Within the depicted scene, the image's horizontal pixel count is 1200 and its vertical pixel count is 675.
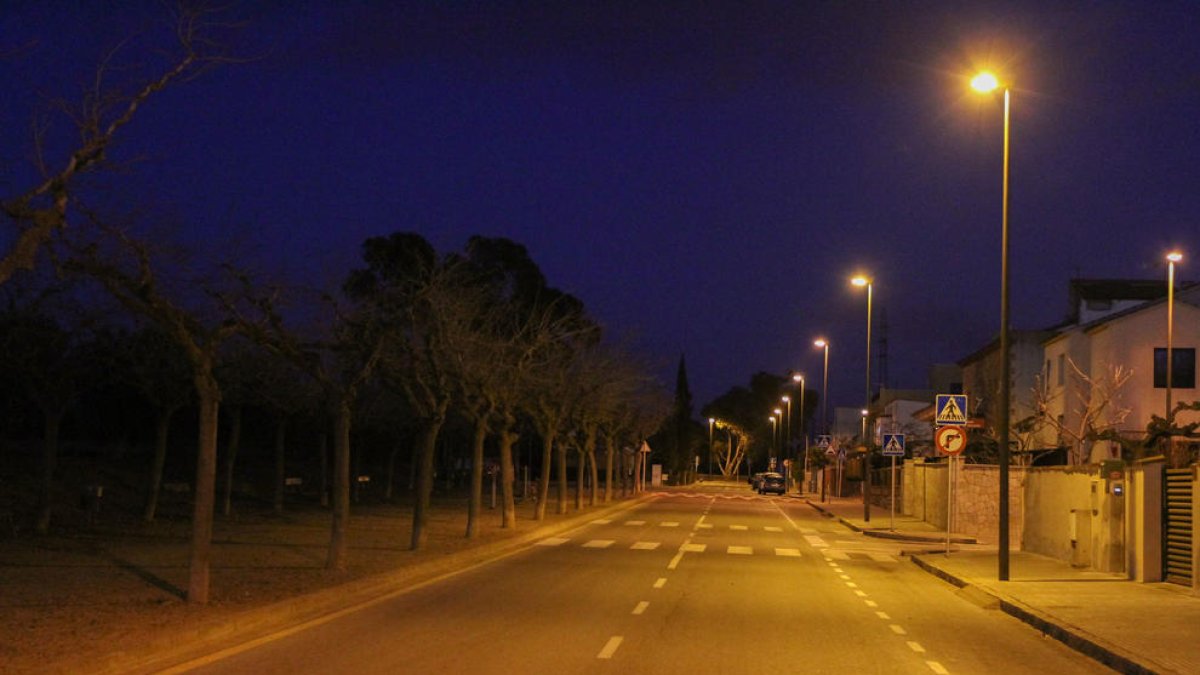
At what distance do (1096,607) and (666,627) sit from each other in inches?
288

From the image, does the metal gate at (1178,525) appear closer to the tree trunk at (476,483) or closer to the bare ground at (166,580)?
the bare ground at (166,580)

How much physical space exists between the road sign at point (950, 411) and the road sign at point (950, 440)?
0.18 m

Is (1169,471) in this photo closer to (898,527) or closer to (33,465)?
(898,527)

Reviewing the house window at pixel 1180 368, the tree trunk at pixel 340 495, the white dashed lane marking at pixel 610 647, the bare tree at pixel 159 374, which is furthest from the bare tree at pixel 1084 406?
the white dashed lane marking at pixel 610 647

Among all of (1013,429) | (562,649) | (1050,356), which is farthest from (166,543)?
(1050,356)

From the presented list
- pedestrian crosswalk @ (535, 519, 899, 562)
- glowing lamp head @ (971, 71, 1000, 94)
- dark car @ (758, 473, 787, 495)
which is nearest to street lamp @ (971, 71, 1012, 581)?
glowing lamp head @ (971, 71, 1000, 94)

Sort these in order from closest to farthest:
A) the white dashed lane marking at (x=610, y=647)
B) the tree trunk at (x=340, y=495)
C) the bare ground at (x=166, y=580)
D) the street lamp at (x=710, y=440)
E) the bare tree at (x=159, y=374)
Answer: the bare ground at (x=166, y=580) < the white dashed lane marking at (x=610, y=647) < the tree trunk at (x=340, y=495) < the bare tree at (x=159, y=374) < the street lamp at (x=710, y=440)

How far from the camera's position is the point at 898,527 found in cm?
4656

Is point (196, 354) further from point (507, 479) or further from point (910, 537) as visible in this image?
point (910, 537)

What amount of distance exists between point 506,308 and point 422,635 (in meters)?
29.3

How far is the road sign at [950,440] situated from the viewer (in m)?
29.4

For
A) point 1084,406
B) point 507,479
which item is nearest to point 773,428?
point 1084,406

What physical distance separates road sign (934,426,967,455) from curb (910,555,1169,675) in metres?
6.34

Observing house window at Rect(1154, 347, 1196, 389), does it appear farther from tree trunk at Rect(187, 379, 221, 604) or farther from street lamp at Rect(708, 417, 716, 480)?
street lamp at Rect(708, 417, 716, 480)
